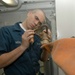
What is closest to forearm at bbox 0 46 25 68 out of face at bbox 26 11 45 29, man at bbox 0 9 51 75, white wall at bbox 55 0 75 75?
man at bbox 0 9 51 75

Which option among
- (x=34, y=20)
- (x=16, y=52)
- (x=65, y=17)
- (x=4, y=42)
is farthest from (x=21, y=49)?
(x=65, y=17)

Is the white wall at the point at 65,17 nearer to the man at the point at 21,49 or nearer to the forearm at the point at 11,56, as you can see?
the man at the point at 21,49

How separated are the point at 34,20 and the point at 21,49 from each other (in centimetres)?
30

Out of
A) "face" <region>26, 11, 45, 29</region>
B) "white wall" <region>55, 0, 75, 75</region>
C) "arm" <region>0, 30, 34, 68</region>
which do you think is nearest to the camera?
"arm" <region>0, 30, 34, 68</region>

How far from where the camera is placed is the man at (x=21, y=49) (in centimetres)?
115

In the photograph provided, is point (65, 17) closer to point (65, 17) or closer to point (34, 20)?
point (65, 17)

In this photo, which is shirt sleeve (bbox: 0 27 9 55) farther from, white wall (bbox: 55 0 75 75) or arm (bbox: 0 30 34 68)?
white wall (bbox: 55 0 75 75)

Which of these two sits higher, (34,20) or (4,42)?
(34,20)

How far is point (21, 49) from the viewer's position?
1.15 meters

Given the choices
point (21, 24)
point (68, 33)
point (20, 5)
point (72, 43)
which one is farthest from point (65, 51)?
point (20, 5)

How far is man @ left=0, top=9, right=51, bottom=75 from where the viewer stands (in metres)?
1.15

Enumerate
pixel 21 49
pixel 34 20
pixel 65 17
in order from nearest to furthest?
pixel 21 49, pixel 34 20, pixel 65 17

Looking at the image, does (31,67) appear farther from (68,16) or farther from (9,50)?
(68,16)

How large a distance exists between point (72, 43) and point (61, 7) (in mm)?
1048
